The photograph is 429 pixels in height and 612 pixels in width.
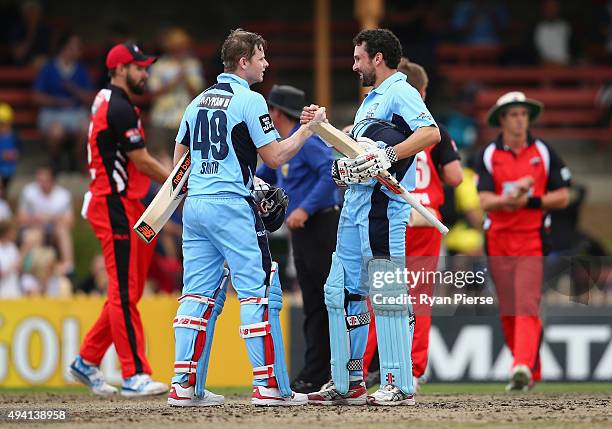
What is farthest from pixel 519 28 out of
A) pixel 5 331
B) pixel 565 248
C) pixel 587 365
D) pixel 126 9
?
pixel 5 331

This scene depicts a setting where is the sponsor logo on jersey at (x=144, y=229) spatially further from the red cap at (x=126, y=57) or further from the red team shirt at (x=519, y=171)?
the red team shirt at (x=519, y=171)

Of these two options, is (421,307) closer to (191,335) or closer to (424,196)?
(424,196)

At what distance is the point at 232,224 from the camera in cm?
853

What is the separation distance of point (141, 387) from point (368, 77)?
3108 millimetres

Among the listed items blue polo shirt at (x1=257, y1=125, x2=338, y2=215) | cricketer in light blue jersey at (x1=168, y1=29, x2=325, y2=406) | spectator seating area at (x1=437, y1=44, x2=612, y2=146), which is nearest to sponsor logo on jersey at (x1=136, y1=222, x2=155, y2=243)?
cricketer in light blue jersey at (x1=168, y1=29, x2=325, y2=406)

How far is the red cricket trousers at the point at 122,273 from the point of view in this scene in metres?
10.1

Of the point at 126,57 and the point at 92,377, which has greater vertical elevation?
the point at 126,57

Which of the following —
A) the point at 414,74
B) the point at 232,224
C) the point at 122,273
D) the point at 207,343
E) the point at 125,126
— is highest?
the point at 414,74

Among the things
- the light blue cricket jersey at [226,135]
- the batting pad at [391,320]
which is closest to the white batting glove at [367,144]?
the light blue cricket jersey at [226,135]

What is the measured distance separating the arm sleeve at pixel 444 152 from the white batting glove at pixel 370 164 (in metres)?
1.86

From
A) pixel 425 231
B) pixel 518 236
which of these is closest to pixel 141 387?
pixel 425 231

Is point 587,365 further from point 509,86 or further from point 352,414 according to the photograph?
point 509,86

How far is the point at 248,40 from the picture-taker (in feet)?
28.4

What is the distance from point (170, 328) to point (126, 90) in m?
3.45
